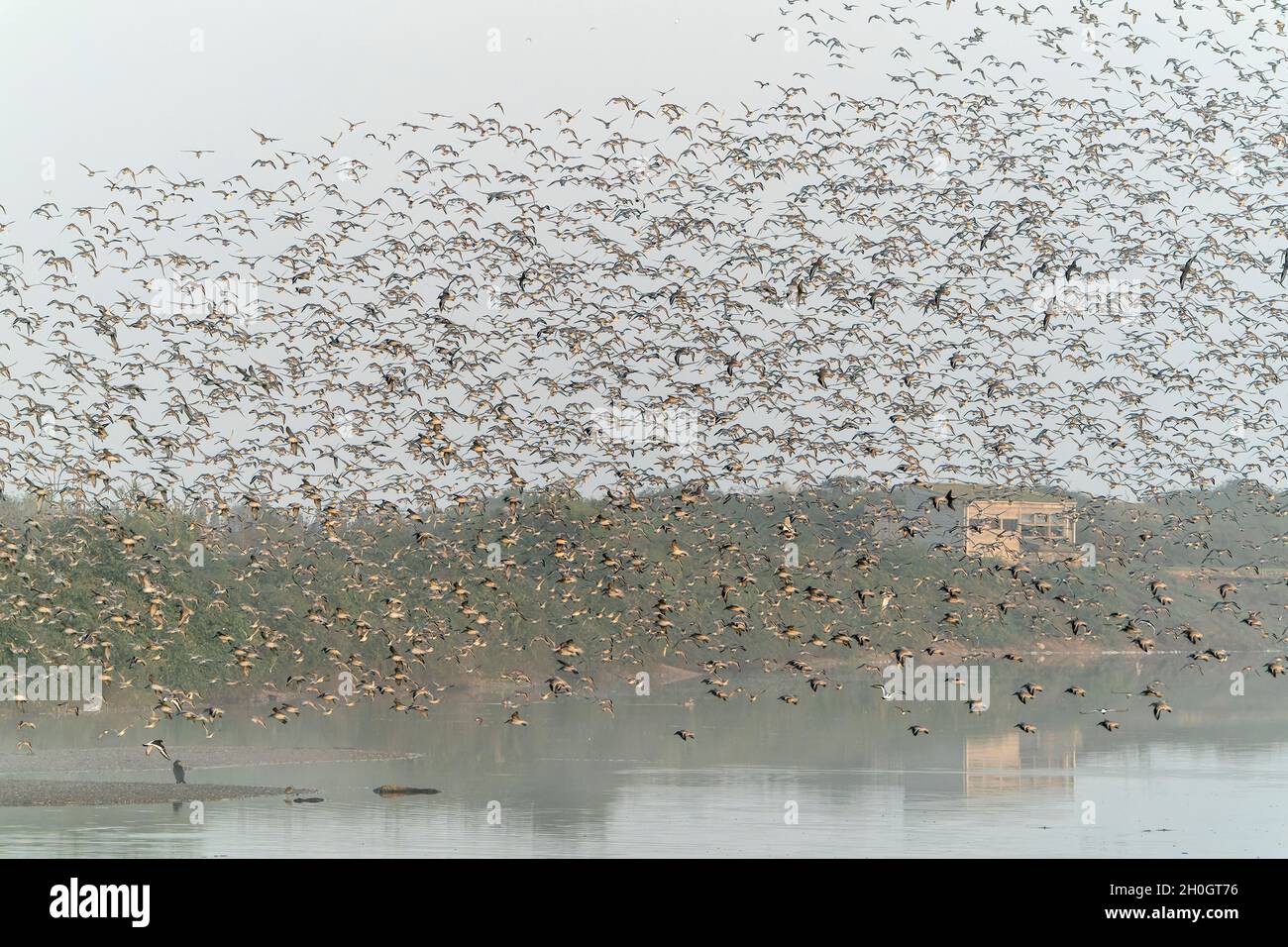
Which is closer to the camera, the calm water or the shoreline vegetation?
the calm water

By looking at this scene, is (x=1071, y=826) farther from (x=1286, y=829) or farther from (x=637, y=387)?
(x=637, y=387)

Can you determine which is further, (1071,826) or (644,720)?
(644,720)

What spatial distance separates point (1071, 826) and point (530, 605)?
56379 mm

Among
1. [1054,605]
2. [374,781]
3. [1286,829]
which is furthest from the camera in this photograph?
[1054,605]

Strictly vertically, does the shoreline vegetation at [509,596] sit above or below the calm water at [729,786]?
above

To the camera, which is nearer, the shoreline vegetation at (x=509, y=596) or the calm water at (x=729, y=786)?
the calm water at (x=729, y=786)

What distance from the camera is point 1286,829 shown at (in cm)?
5075

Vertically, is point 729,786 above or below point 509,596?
below

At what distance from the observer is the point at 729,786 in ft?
196

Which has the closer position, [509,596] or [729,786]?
[729,786]

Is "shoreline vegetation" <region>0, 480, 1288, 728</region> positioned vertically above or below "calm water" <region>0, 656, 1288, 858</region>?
above

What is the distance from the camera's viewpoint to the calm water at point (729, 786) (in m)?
46.2

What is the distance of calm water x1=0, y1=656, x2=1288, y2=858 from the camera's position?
4625cm
